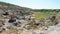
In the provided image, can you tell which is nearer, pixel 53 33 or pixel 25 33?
pixel 53 33

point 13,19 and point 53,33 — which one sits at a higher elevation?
point 53,33

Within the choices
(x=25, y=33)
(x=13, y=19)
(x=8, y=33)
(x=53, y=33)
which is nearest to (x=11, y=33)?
(x=8, y=33)

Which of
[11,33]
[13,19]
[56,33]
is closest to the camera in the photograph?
[56,33]

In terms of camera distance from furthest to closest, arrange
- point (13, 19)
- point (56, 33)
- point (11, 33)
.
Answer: point (13, 19), point (11, 33), point (56, 33)

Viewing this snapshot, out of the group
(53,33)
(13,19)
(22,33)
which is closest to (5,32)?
(22,33)

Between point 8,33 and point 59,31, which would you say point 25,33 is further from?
point 59,31

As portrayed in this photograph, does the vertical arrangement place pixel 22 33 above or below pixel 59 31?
below

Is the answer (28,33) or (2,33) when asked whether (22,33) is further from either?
(2,33)

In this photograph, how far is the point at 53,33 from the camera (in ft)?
63.7

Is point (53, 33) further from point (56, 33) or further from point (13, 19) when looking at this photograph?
point (13, 19)

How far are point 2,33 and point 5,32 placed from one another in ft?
3.69

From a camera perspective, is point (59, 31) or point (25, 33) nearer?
point (59, 31)

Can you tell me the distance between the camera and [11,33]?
27359 mm

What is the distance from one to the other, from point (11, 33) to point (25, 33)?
2.53 m
